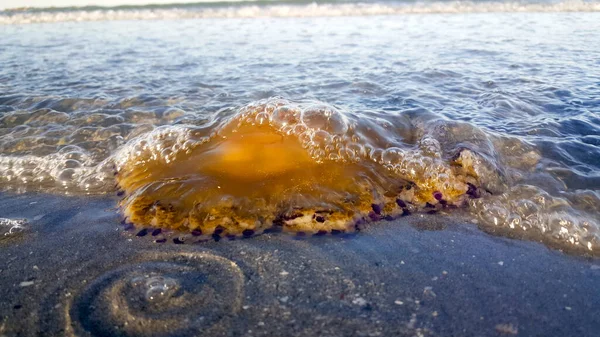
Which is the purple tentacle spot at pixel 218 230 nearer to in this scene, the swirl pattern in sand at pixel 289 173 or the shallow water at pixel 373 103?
the swirl pattern in sand at pixel 289 173

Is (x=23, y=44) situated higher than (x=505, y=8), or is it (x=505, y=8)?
(x=505, y=8)

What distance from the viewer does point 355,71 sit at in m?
5.61

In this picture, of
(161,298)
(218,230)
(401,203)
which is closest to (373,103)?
(401,203)

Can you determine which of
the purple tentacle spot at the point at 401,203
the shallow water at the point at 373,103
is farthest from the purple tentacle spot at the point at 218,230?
the purple tentacle spot at the point at 401,203

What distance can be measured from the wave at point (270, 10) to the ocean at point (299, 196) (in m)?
9.69

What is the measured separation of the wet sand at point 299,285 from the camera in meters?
1.58

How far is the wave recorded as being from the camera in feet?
45.6

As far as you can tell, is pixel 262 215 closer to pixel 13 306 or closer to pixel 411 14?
pixel 13 306

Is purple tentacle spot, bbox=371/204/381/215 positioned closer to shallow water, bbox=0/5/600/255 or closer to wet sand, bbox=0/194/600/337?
wet sand, bbox=0/194/600/337

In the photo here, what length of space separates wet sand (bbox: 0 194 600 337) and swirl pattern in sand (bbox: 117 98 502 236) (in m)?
0.18

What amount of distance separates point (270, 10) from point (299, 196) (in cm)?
1411

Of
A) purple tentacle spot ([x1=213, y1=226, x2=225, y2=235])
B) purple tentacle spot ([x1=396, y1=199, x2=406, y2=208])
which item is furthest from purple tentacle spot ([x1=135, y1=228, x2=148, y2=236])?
purple tentacle spot ([x1=396, y1=199, x2=406, y2=208])

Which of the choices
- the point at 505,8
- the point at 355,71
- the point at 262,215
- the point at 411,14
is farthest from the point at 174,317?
the point at 505,8

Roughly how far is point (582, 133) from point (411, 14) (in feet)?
37.3
